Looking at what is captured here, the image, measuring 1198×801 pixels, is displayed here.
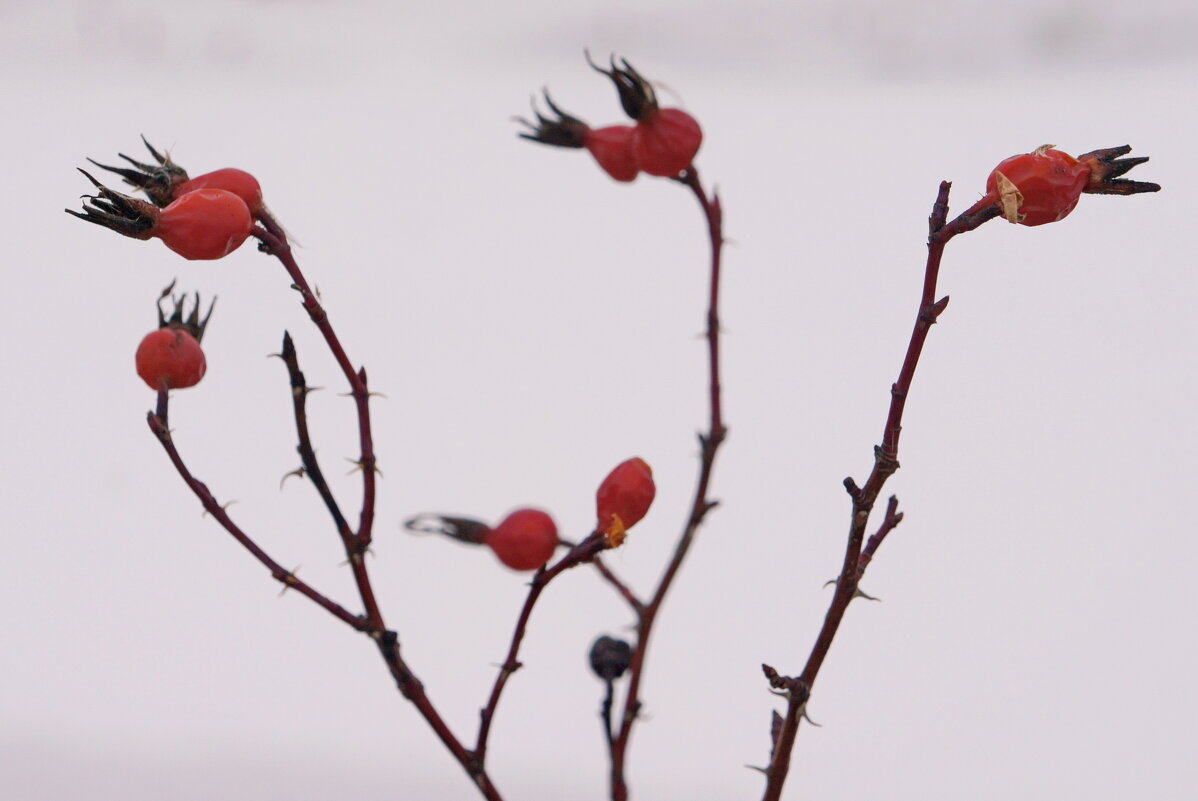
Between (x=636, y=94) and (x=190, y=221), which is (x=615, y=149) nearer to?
(x=636, y=94)

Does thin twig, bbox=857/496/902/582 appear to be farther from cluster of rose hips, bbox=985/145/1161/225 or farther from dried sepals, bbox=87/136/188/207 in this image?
dried sepals, bbox=87/136/188/207

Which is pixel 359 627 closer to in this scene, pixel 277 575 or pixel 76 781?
pixel 277 575

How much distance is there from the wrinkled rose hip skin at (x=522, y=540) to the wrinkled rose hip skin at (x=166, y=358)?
0.18 m

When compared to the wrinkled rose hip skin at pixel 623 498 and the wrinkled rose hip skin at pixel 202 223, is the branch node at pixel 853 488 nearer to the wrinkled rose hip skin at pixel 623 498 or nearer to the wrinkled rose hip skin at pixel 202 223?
the wrinkled rose hip skin at pixel 623 498

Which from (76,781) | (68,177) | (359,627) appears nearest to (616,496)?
(359,627)

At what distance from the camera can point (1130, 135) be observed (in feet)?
3.76

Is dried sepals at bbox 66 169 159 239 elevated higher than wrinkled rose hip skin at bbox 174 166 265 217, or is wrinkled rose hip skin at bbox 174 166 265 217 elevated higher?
wrinkled rose hip skin at bbox 174 166 265 217

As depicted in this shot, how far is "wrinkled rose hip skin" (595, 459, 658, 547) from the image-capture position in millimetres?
464

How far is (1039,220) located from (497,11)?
923 millimetres

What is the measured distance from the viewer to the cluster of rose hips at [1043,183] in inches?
17.7

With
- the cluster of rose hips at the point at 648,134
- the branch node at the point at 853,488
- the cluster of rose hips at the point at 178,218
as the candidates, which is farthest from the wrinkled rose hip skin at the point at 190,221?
the branch node at the point at 853,488

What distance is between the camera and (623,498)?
1.52ft

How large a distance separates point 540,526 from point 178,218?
7.8 inches

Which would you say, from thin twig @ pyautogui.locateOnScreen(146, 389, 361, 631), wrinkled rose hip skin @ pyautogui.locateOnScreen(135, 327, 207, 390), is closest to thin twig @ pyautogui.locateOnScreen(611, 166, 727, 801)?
thin twig @ pyautogui.locateOnScreen(146, 389, 361, 631)
